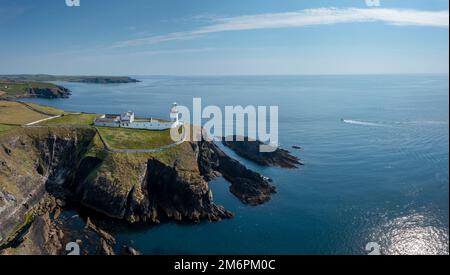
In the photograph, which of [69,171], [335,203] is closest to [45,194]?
[69,171]

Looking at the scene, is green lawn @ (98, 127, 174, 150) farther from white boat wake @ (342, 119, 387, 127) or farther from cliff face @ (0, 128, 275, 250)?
white boat wake @ (342, 119, 387, 127)

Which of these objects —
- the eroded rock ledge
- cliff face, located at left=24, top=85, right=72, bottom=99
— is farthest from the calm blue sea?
cliff face, located at left=24, top=85, right=72, bottom=99

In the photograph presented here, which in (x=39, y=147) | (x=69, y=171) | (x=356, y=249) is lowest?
(x=356, y=249)

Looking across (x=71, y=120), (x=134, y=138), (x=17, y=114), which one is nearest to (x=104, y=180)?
(x=134, y=138)

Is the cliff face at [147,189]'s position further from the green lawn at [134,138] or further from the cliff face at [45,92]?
the cliff face at [45,92]

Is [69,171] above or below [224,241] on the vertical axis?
above

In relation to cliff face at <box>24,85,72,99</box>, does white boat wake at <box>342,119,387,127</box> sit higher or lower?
Answer: lower
